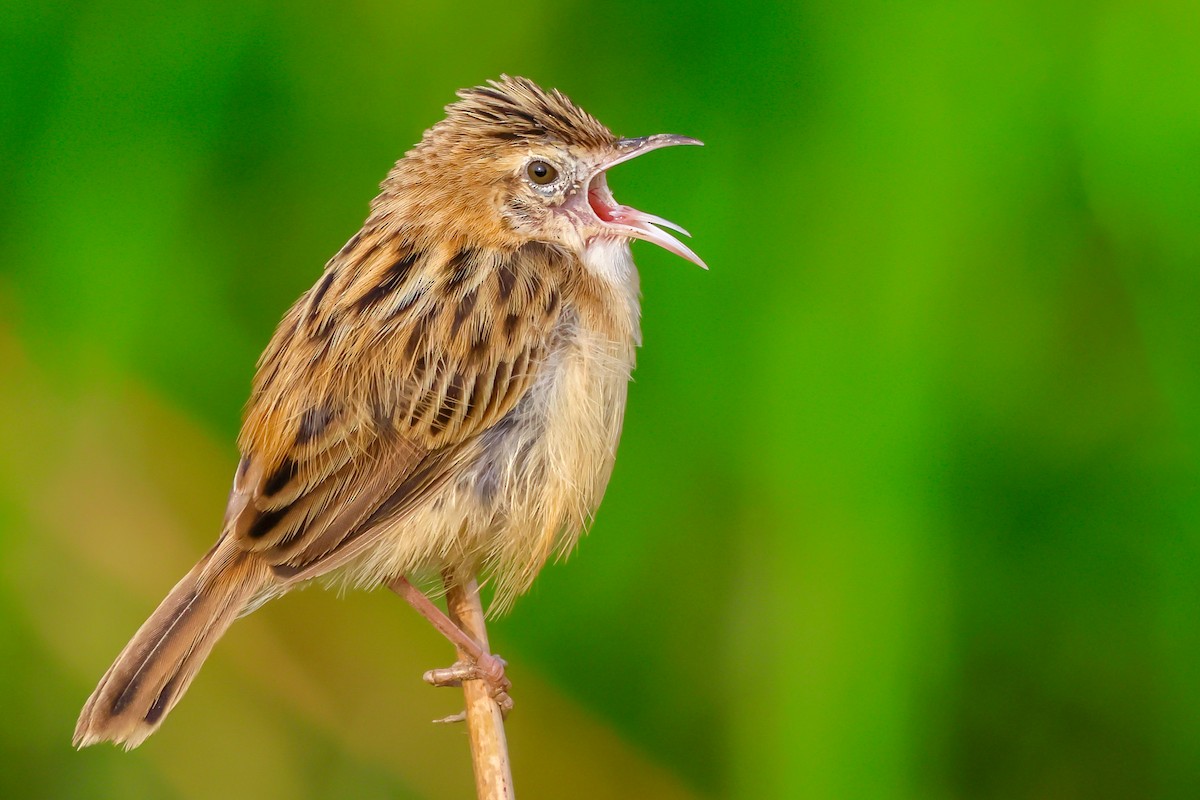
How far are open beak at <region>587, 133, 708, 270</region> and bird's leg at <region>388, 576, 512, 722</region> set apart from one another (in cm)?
99

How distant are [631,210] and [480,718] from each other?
1266mm

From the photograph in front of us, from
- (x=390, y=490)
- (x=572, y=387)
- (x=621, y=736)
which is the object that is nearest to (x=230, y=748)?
(x=621, y=736)

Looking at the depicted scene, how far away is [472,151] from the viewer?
3.34 metres

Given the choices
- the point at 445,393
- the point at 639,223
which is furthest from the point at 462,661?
the point at 639,223

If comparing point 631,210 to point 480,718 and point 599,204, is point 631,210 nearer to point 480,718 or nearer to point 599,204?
point 599,204

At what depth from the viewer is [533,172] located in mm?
3287

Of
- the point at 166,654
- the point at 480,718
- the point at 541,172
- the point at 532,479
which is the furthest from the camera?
the point at 541,172

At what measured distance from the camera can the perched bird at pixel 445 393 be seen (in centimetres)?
296

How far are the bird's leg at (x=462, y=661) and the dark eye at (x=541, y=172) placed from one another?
102cm

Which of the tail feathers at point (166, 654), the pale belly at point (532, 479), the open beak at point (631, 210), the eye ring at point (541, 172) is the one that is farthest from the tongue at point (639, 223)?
the tail feathers at point (166, 654)

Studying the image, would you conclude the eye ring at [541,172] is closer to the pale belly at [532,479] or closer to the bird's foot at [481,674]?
the pale belly at [532,479]

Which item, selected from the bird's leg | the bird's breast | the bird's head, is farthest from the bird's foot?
the bird's head

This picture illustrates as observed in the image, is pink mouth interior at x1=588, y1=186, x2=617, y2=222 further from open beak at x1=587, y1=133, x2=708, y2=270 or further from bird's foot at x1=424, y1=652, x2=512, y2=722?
bird's foot at x1=424, y1=652, x2=512, y2=722

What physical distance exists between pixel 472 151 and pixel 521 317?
1.62ft
